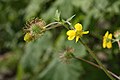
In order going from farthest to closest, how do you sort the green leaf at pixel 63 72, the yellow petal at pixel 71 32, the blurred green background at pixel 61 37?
the green leaf at pixel 63 72 → the blurred green background at pixel 61 37 → the yellow petal at pixel 71 32

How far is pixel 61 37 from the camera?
238 cm

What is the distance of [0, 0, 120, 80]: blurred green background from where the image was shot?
214cm

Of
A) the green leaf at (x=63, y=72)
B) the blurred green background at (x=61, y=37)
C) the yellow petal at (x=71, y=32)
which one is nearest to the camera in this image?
the yellow petal at (x=71, y=32)

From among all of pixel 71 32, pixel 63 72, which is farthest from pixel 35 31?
pixel 63 72

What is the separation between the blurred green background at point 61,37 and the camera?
7.03 ft

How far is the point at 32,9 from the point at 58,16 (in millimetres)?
1238

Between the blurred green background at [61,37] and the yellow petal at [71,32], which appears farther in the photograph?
the blurred green background at [61,37]

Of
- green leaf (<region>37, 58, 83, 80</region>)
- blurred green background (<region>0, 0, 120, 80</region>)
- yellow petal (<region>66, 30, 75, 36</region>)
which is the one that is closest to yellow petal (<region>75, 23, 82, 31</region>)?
yellow petal (<region>66, 30, 75, 36</region>)

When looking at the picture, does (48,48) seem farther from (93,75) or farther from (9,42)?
(9,42)

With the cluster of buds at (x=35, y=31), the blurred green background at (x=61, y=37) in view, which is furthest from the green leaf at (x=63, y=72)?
the cluster of buds at (x=35, y=31)

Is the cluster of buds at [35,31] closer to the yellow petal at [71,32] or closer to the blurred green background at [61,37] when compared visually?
the yellow petal at [71,32]

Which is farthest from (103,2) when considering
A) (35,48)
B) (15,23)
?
(15,23)

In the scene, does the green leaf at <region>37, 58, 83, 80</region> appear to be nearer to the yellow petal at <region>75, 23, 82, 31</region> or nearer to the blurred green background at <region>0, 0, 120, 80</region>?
the blurred green background at <region>0, 0, 120, 80</region>

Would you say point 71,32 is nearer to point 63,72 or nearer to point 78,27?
point 78,27
